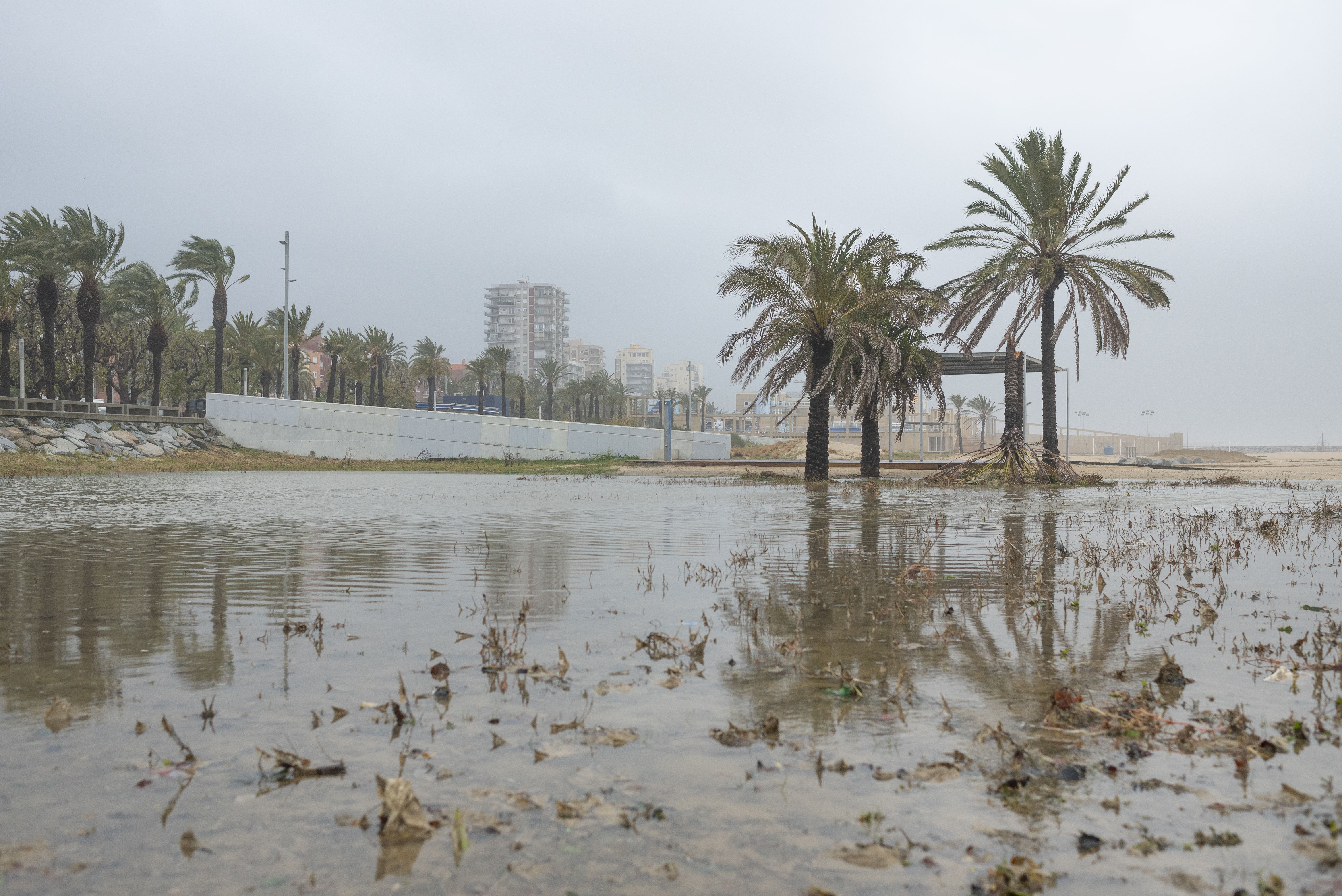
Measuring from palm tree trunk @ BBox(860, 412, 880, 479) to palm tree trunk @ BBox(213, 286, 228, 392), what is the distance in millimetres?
36863

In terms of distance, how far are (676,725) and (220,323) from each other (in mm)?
52886

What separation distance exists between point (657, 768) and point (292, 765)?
120 centimetres

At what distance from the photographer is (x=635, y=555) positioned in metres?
8.82

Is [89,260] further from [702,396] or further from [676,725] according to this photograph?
[702,396]

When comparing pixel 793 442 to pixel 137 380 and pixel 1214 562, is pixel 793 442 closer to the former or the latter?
pixel 137 380

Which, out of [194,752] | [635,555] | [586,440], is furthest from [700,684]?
[586,440]

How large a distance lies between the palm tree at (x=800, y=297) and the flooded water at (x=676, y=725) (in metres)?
16.7

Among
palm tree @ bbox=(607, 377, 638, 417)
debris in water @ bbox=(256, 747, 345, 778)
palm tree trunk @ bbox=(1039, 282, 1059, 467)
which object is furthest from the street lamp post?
palm tree @ bbox=(607, 377, 638, 417)

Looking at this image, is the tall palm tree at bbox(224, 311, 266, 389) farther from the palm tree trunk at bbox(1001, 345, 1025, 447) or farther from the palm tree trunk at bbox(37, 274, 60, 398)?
the palm tree trunk at bbox(1001, 345, 1025, 447)

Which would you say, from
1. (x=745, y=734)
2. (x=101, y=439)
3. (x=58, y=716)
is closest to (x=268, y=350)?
(x=101, y=439)

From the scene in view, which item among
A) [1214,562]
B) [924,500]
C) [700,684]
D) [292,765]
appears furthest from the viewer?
[924,500]

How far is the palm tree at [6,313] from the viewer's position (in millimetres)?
40750

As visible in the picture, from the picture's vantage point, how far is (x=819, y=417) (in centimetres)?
2672

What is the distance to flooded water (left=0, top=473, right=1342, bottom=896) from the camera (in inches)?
90.8
